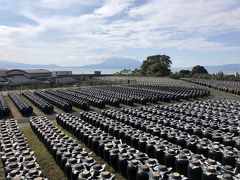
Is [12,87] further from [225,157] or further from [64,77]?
[225,157]

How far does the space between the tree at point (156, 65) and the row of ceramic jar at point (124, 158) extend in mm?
85989

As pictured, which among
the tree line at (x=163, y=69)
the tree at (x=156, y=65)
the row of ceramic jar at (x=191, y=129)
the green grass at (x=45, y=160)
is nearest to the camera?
the green grass at (x=45, y=160)

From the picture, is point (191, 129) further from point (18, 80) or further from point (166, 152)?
point (18, 80)

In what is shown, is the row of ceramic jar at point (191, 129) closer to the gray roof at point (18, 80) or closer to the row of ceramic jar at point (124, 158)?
the row of ceramic jar at point (124, 158)

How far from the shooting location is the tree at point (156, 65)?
112 metres

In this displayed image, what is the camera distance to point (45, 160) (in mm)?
20875

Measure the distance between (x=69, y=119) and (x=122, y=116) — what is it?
533 cm

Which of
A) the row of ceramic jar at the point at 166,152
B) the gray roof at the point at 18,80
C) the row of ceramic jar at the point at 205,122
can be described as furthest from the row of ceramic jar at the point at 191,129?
the gray roof at the point at 18,80

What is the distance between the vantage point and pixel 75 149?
1902cm

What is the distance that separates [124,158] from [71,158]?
2.99 meters

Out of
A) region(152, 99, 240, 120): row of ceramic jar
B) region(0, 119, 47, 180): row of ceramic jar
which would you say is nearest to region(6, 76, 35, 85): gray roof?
region(152, 99, 240, 120): row of ceramic jar

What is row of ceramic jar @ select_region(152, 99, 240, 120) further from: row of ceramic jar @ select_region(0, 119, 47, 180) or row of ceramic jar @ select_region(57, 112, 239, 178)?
row of ceramic jar @ select_region(0, 119, 47, 180)

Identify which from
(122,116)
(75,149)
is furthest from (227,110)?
(75,149)

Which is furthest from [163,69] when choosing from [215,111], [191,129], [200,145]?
[200,145]
